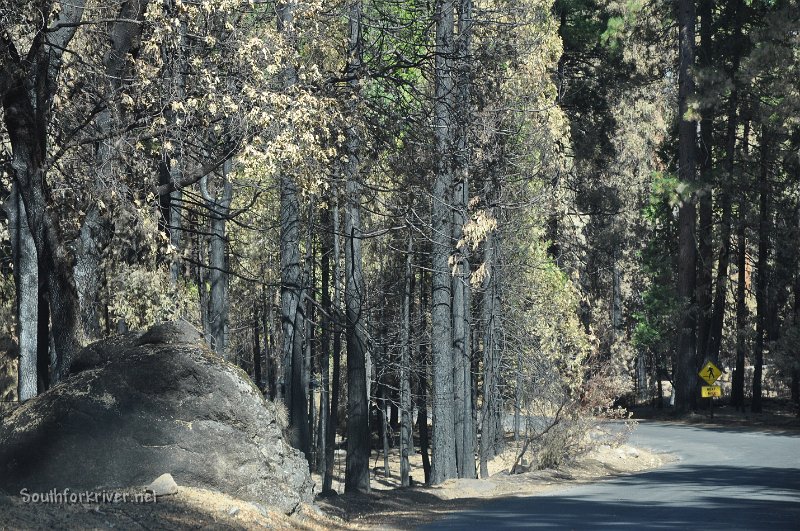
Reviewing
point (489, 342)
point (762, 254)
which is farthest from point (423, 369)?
point (762, 254)

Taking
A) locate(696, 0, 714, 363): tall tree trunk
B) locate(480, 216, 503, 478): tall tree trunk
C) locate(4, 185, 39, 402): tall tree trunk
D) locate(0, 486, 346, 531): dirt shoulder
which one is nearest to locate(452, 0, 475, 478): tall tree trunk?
locate(480, 216, 503, 478): tall tree trunk

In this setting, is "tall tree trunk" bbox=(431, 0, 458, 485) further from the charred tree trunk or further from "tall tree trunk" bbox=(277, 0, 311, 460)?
the charred tree trunk

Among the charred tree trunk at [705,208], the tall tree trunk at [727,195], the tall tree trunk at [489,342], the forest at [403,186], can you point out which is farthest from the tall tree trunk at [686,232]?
the tall tree trunk at [489,342]

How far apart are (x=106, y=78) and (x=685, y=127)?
32.2 meters

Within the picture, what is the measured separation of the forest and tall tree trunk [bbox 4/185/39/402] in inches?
2.2

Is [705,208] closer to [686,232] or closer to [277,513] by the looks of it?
[686,232]

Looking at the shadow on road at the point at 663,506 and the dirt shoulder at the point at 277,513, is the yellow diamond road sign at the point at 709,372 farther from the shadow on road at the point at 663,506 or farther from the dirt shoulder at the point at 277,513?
the shadow on road at the point at 663,506

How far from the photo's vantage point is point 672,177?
40188 mm

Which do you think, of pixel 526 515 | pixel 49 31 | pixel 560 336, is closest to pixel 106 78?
pixel 49 31

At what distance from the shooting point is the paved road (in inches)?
538

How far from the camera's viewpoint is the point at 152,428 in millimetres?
11453

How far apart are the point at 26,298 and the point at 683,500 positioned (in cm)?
1144

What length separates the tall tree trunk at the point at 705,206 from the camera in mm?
41000

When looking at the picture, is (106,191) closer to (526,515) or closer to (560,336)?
(526,515)
